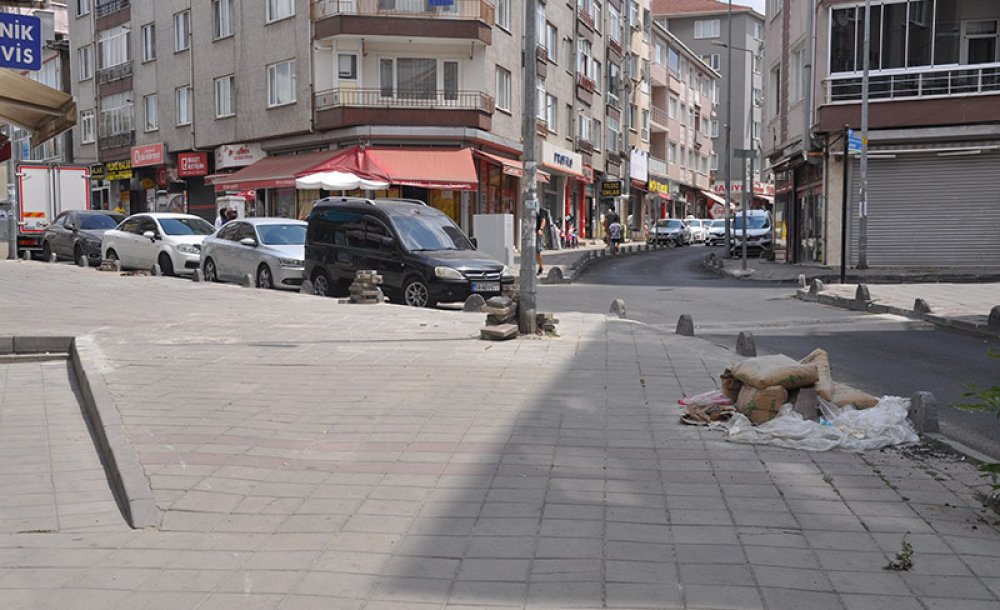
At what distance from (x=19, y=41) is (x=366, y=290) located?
7247 millimetres

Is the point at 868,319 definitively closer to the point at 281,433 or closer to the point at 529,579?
the point at 281,433

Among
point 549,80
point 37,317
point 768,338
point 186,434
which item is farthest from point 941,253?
point 186,434

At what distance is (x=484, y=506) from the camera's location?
16.5ft

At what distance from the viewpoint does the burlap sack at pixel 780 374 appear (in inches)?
262

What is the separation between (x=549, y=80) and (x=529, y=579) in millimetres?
38979

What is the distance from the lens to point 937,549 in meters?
4.39

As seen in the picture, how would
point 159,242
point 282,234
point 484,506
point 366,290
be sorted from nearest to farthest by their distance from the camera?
point 484,506
point 366,290
point 282,234
point 159,242

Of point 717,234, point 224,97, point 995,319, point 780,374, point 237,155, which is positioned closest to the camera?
point 780,374

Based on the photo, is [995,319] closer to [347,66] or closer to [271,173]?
[347,66]

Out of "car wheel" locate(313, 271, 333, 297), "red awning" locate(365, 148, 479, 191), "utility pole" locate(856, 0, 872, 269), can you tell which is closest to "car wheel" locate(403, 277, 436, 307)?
"car wheel" locate(313, 271, 333, 297)

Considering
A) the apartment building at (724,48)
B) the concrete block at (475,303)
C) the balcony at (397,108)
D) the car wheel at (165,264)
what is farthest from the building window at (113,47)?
the apartment building at (724,48)

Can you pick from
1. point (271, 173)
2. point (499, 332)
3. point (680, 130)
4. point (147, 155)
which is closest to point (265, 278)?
point (499, 332)

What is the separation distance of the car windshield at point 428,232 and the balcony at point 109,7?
31.4m

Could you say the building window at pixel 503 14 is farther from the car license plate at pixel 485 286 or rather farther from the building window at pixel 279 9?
the car license plate at pixel 485 286
